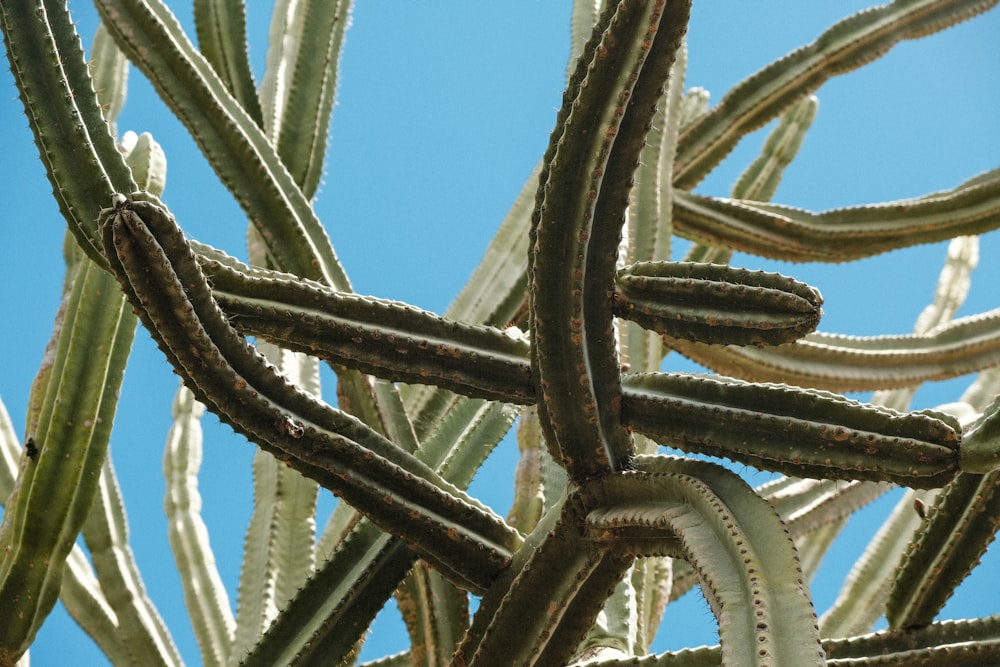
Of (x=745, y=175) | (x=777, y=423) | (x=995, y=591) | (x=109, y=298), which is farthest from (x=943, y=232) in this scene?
(x=995, y=591)

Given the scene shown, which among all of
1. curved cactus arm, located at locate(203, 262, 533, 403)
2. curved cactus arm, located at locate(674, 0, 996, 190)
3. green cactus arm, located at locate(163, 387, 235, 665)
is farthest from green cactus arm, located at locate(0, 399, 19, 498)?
curved cactus arm, located at locate(674, 0, 996, 190)

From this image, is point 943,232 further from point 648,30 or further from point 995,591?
point 995,591

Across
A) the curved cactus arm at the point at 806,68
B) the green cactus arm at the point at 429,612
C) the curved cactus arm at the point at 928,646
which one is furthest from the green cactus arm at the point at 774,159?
the curved cactus arm at the point at 928,646

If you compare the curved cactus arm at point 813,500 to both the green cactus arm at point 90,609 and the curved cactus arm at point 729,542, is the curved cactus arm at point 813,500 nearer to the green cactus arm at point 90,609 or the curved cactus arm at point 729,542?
the curved cactus arm at point 729,542

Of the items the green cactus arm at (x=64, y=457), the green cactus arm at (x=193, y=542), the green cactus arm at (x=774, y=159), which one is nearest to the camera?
the green cactus arm at (x=64, y=457)

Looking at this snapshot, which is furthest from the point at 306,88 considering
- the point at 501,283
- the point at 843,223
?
the point at 843,223

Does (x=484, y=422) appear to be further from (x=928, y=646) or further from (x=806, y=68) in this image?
(x=806, y=68)
